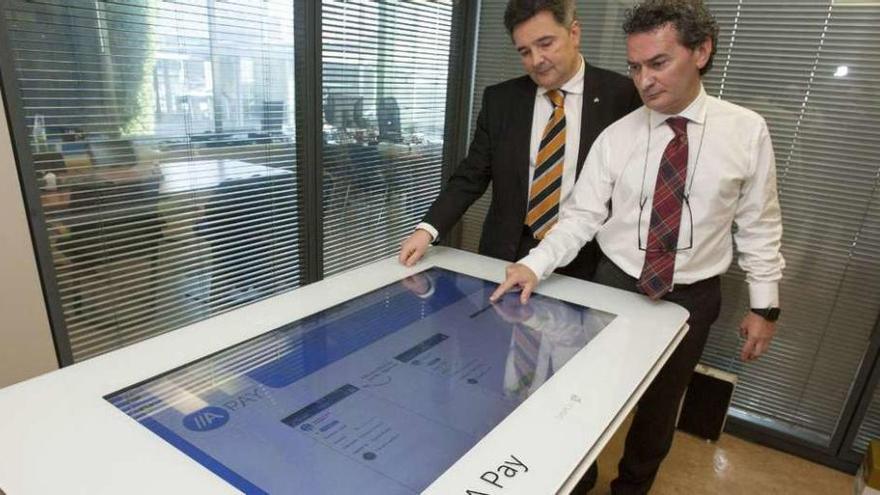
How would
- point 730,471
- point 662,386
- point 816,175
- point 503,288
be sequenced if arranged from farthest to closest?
point 730,471 → point 816,175 → point 662,386 → point 503,288

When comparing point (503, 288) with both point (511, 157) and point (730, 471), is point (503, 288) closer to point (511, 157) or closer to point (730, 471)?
point (511, 157)

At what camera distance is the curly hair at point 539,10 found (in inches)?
59.8

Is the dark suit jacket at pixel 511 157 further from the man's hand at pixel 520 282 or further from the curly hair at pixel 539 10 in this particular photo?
the man's hand at pixel 520 282

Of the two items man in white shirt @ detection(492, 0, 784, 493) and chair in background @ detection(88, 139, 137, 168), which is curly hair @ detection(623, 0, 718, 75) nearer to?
man in white shirt @ detection(492, 0, 784, 493)

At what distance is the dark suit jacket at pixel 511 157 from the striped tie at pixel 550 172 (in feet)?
0.16

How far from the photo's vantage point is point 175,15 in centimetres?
170

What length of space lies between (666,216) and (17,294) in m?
1.76

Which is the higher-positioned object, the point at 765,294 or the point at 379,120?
the point at 379,120

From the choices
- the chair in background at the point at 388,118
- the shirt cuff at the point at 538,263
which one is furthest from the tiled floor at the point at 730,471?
the chair in background at the point at 388,118

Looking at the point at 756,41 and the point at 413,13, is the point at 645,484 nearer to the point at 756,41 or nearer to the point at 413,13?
the point at 756,41

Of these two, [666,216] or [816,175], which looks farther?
[816,175]

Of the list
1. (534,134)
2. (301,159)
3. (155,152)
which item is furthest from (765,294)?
(155,152)

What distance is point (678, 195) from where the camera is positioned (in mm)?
1374

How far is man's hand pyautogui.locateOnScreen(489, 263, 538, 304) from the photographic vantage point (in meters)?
1.36
